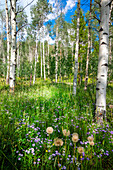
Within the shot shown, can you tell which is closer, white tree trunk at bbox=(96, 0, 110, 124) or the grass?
the grass

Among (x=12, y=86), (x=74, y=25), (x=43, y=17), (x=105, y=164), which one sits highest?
(x=43, y=17)

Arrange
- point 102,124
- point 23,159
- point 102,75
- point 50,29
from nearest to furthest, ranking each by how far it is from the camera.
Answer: point 23,159, point 102,124, point 102,75, point 50,29

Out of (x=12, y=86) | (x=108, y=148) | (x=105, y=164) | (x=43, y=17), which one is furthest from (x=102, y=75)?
(x=43, y=17)

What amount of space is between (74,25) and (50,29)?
12.2 m

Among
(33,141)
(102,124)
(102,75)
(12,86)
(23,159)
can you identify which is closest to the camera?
(23,159)

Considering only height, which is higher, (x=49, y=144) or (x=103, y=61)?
(x=103, y=61)

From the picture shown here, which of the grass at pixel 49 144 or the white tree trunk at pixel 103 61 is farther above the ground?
the white tree trunk at pixel 103 61

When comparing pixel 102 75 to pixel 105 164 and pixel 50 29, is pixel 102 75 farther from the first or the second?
pixel 50 29

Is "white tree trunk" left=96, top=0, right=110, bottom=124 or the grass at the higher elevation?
"white tree trunk" left=96, top=0, right=110, bottom=124

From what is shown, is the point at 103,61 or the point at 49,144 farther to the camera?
the point at 103,61

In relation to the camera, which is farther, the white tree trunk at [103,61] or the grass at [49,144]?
the white tree trunk at [103,61]

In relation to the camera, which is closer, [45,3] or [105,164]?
[105,164]

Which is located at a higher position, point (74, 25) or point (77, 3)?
point (74, 25)

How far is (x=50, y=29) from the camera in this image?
24.5 metres
